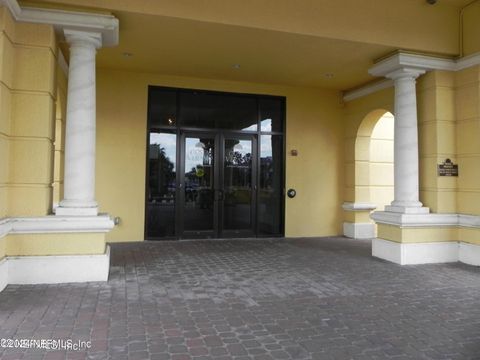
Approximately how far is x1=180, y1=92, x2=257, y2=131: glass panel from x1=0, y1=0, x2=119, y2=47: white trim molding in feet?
10.3

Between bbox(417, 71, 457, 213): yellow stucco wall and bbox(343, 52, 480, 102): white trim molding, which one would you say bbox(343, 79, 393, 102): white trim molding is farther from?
bbox(417, 71, 457, 213): yellow stucco wall

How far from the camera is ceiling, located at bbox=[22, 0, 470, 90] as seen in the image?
5.25 metres

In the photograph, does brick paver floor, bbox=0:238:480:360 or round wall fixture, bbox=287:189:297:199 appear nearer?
brick paver floor, bbox=0:238:480:360

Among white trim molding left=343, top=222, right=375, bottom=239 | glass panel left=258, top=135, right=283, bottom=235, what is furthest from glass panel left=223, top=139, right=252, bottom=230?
white trim molding left=343, top=222, right=375, bottom=239

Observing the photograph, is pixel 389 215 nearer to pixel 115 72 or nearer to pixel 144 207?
pixel 144 207

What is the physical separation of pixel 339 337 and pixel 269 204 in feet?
17.7

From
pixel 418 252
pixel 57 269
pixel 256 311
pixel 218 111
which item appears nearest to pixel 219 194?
pixel 218 111

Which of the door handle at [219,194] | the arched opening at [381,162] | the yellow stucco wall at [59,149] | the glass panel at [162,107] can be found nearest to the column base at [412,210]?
the arched opening at [381,162]

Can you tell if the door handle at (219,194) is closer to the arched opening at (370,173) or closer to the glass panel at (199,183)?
the glass panel at (199,183)

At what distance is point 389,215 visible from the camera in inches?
255

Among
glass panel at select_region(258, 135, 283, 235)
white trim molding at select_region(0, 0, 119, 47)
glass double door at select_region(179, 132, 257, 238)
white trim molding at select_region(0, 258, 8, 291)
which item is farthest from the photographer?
glass panel at select_region(258, 135, 283, 235)

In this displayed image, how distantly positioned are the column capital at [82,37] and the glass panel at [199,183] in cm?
320

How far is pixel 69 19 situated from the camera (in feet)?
16.0

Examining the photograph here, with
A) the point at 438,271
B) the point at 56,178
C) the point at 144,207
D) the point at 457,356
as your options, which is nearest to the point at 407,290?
the point at 438,271
